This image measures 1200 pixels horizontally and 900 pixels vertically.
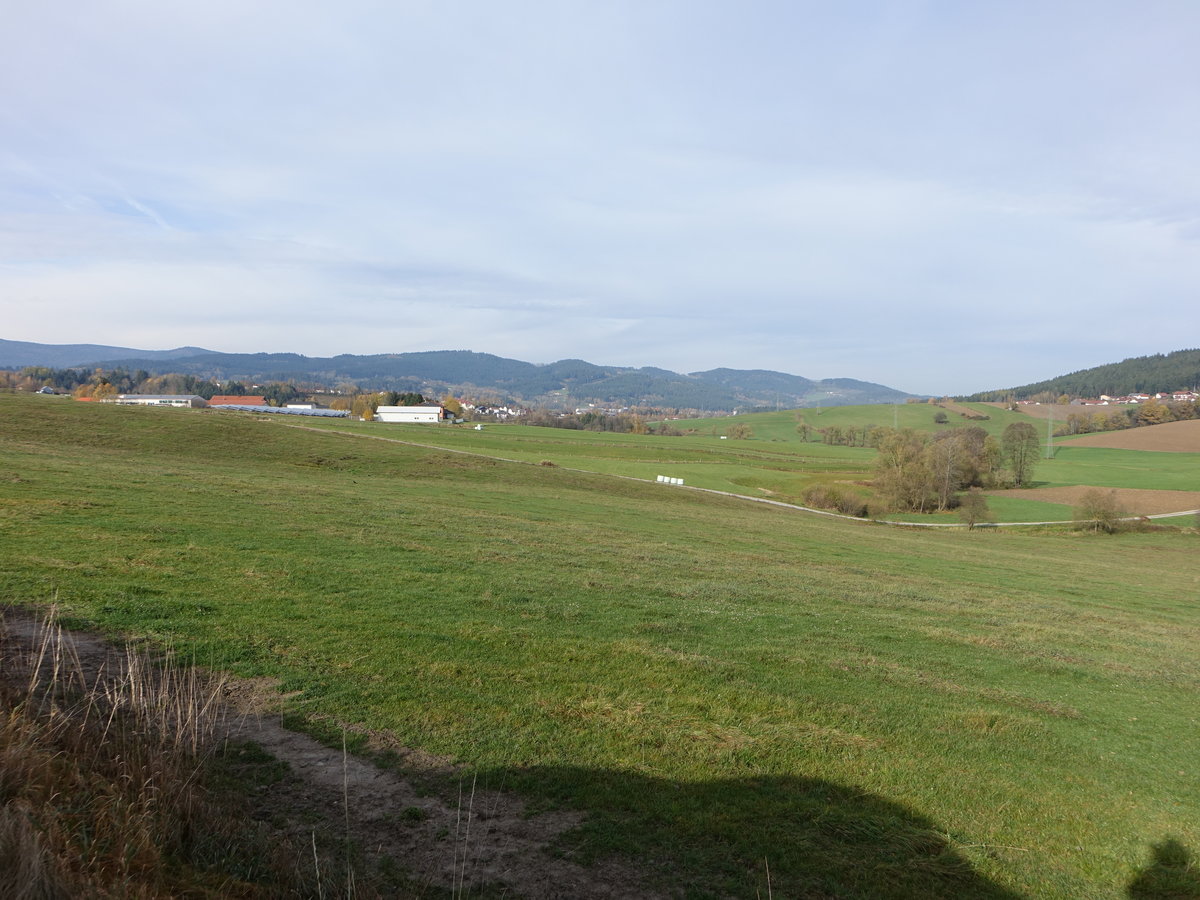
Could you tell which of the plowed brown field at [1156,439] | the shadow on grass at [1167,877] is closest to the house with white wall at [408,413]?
the plowed brown field at [1156,439]

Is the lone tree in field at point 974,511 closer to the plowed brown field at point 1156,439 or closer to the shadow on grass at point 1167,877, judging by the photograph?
the shadow on grass at point 1167,877

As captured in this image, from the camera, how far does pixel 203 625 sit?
10930mm

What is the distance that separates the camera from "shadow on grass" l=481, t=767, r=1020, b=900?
21.1 ft

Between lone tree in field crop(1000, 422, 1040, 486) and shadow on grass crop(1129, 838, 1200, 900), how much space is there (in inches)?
3994

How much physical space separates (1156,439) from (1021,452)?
56733 millimetres

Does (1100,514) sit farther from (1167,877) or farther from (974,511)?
(1167,877)

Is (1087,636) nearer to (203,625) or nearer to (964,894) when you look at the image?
(964,894)

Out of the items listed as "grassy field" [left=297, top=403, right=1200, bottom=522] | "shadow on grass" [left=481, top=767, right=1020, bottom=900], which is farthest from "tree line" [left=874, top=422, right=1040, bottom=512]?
"shadow on grass" [left=481, top=767, right=1020, bottom=900]

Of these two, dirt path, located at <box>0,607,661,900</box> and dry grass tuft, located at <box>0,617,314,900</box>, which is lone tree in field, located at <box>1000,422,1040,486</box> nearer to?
dirt path, located at <box>0,607,661,900</box>

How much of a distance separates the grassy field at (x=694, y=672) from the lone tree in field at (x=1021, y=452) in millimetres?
77091

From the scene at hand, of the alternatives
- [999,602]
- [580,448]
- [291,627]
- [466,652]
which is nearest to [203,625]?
[291,627]

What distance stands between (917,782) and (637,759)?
3291 millimetres

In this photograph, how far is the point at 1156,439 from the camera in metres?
131

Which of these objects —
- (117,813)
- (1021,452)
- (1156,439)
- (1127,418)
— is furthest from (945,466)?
(1127,418)
